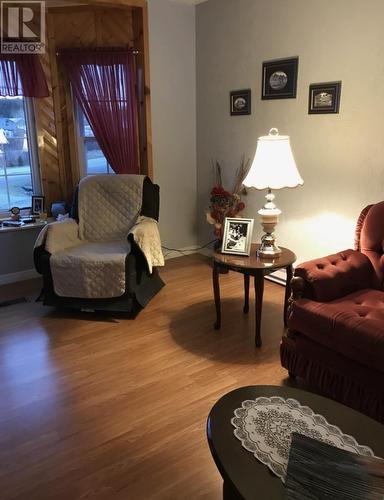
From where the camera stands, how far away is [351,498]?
1.08m

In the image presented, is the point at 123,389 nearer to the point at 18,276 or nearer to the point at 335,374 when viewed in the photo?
the point at 335,374

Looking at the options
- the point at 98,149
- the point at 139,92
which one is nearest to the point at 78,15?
the point at 139,92

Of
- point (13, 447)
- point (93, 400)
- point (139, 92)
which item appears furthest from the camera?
point (139, 92)

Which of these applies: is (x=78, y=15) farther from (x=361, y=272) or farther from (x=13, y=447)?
(x=13, y=447)

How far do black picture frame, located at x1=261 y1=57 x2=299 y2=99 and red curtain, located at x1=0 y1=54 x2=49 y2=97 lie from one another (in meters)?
1.99

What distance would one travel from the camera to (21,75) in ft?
12.1

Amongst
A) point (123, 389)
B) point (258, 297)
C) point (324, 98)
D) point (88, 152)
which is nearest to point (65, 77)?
point (88, 152)

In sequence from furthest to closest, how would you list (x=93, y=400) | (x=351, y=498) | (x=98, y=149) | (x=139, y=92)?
(x=98, y=149) < (x=139, y=92) < (x=93, y=400) < (x=351, y=498)

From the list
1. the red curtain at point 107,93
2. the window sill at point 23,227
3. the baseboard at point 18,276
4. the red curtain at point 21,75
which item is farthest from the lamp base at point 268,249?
the red curtain at point 21,75

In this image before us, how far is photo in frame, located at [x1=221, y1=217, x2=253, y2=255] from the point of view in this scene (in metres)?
2.74

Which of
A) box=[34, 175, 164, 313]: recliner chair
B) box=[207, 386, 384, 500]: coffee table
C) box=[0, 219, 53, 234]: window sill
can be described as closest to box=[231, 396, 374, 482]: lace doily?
box=[207, 386, 384, 500]: coffee table

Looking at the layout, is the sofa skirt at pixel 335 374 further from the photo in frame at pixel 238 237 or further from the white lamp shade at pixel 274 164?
the white lamp shade at pixel 274 164

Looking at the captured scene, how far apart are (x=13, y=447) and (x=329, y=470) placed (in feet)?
4.53

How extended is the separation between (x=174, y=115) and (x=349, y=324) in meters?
2.97
